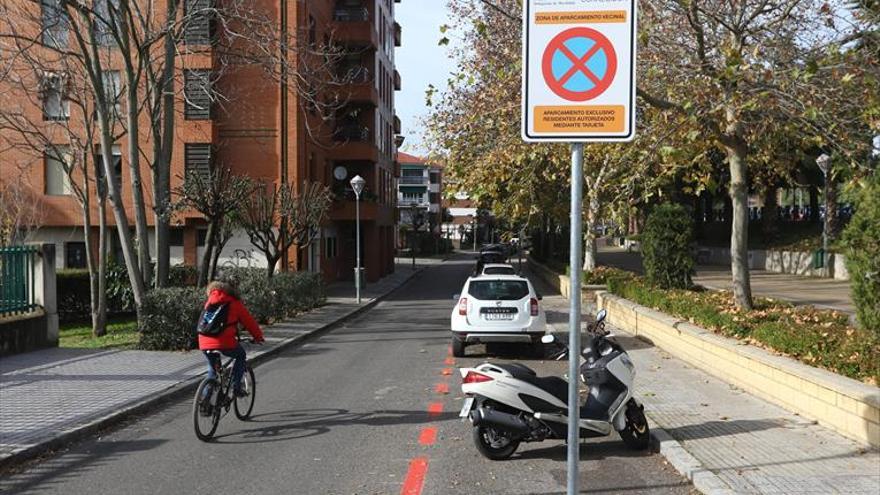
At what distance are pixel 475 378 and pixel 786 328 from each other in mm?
4738

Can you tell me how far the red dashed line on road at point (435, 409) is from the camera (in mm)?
9055

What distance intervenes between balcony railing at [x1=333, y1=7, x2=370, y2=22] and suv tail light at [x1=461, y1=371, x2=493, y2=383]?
3533 centimetres

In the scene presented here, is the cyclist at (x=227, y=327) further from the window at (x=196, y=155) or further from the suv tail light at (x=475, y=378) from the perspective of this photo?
the window at (x=196, y=155)

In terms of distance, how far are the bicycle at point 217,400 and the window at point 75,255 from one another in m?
26.0

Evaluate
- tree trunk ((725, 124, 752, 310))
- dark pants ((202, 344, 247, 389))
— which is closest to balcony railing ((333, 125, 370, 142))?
tree trunk ((725, 124, 752, 310))

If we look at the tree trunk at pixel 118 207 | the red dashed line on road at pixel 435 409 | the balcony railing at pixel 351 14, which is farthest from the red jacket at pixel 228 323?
the balcony railing at pixel 351 14

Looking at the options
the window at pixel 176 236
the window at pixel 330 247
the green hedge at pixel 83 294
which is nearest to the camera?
the green hedge at pixel 83 294

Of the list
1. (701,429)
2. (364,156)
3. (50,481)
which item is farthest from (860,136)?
(364,156)

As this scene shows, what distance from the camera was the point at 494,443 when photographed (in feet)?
23.3

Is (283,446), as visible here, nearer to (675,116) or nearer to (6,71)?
(675,116)

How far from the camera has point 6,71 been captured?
49.5 feet

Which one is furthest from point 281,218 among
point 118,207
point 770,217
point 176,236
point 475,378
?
point 770,217

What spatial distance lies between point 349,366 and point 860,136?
9.02 metres

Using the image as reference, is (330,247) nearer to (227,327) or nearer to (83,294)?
(83,294)
